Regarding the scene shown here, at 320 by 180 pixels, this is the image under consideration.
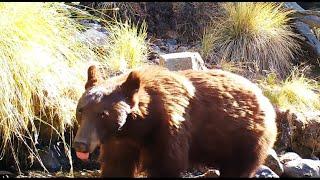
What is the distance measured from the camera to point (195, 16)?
9.52 metres

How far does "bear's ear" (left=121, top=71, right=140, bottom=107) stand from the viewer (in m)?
3.60

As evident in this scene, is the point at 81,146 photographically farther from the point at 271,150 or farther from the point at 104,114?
the point at 271,150

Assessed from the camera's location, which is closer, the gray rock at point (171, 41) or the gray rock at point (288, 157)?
the gray rock at point (288, 157)

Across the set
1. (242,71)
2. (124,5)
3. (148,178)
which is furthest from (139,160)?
(124,5)

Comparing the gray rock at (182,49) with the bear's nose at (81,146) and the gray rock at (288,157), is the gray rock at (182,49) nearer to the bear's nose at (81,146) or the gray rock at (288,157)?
the gray rock at (288,157)

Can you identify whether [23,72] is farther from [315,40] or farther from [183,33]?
[315,40]

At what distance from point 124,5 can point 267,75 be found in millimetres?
2252

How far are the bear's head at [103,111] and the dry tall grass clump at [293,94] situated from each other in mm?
3949

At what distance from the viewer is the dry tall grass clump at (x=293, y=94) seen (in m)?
7.41

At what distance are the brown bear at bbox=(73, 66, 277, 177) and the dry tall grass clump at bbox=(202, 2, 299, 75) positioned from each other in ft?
14.7

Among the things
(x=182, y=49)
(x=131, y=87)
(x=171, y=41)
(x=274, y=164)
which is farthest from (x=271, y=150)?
(x=171, y=41)

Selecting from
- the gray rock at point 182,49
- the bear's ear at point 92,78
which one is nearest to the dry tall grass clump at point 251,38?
the gray rock at point 182,49

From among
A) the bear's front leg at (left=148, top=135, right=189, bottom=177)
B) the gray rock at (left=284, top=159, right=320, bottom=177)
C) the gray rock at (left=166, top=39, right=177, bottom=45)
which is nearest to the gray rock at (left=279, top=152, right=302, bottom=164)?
the gray rock at (left=284, top=159, right=320, bottom=177)

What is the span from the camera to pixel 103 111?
137 inches
